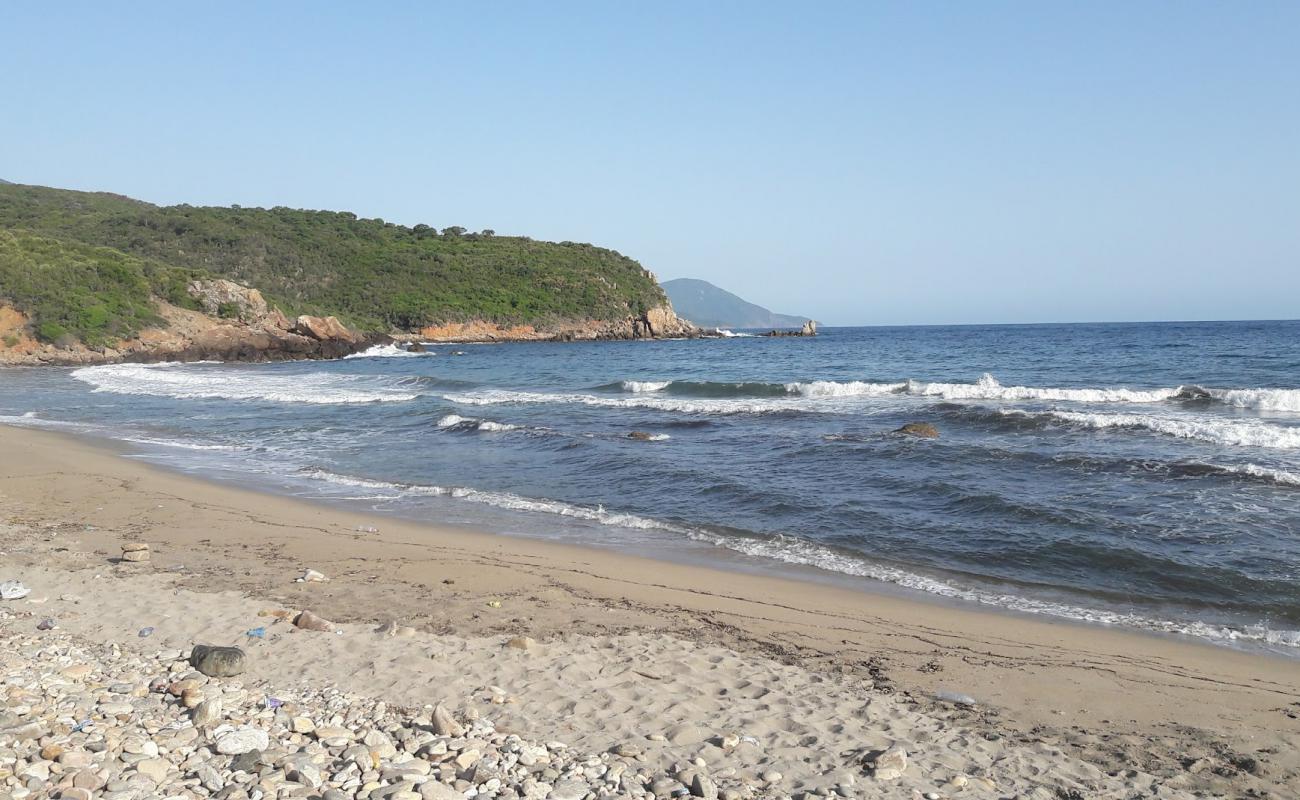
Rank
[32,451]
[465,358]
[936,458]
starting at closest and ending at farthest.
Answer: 1. [936,458]
2. [32,451]
3. [465,358]

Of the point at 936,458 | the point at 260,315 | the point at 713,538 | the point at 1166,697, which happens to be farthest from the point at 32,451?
the point at 260,315

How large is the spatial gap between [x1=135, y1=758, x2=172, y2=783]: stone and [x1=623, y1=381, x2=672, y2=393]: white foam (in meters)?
27.0

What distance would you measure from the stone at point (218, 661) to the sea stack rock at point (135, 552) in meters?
3.67

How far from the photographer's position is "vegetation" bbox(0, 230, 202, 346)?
146 feet

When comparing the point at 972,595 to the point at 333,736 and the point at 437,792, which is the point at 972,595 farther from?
the point at 333,736

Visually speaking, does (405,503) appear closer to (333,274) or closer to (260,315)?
(260,315)

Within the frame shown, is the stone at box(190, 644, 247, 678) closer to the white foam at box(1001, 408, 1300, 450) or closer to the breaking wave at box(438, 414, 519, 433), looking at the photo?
the breaking wave at box(438, 414, 519, 433)

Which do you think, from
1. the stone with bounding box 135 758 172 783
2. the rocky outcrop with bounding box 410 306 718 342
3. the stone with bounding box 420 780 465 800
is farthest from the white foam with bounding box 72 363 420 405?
the rocky outcrop with bounding box 410 306 718 342

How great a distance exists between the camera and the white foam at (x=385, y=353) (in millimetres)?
55438

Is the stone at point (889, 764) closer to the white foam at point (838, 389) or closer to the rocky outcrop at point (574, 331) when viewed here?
the white foam at point (838, 389)

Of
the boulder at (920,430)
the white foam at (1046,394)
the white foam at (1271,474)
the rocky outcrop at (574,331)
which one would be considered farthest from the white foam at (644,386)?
the rocky outcrop at (574,331)

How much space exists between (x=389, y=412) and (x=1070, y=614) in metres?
19.8

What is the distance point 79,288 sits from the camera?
156 feet

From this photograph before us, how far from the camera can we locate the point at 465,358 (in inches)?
2112
